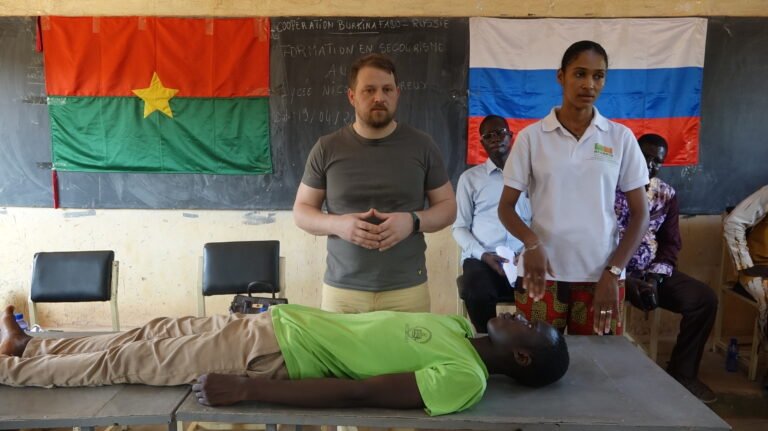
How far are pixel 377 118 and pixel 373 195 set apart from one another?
0.28 meters

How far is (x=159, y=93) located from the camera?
11.8 ft

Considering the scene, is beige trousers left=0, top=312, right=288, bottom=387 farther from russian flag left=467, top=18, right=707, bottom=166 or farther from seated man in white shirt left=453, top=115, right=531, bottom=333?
russian flag left=467, top=18, right=707, bottom=166

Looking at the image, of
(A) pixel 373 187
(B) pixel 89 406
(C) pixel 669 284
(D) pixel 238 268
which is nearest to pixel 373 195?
(A) pixel 373 187

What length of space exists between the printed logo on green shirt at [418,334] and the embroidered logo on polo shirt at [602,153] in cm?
80

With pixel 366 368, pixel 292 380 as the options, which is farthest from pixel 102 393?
pixel 366 368

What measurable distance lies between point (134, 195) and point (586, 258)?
10.3 ft

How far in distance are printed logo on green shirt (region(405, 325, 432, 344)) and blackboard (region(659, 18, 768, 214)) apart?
8.81 ft

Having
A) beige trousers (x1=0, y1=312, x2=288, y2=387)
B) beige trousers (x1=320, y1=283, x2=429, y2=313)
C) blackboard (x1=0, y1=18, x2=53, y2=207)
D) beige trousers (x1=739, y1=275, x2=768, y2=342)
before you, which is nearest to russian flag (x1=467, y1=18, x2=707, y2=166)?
beige trousers (x1=739, y1=275, x2=768, y2=342)

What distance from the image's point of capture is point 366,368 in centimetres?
157

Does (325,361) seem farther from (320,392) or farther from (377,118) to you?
(377,118)

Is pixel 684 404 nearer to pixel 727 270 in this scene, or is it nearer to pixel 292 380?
pixel 292 380

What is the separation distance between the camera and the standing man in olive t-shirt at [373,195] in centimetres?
189

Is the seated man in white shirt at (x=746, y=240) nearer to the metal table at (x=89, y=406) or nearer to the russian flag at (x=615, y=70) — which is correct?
the russian flag at (x=615, y=70)

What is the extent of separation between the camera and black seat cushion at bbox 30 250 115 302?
9.07 feet
